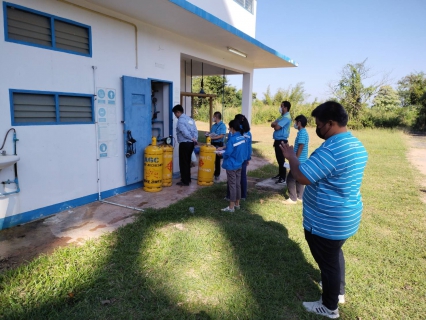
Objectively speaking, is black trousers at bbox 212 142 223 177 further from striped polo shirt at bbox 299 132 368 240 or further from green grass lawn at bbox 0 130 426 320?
striped polo shirt at bbox 299 132 368 240

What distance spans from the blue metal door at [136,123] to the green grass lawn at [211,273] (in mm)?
1584

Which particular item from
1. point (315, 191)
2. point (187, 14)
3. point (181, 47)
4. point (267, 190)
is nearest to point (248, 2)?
point (181, 47)

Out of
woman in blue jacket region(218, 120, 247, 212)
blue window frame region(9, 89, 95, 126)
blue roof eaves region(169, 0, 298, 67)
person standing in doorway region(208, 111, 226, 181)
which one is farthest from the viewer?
person standing in doorway region(208, 111, 226, 181)

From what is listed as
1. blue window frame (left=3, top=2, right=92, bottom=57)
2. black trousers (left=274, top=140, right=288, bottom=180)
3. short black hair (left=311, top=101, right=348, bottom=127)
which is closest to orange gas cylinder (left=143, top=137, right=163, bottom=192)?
blue window frame (left=3, top=2, right=92, bottom=57)

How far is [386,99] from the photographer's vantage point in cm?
3066

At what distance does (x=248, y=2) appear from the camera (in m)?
9.92

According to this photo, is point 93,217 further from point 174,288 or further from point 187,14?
point 187,14

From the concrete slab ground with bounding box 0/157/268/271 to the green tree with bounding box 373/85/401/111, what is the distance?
90.1 ft

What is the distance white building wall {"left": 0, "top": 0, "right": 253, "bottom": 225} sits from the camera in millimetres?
4039

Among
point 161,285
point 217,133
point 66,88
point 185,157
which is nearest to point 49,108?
point 66,88

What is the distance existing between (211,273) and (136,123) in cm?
376

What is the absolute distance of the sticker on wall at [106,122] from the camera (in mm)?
5250

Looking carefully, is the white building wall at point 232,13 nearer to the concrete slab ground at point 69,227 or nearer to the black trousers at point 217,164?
the black trousers at point 217,164

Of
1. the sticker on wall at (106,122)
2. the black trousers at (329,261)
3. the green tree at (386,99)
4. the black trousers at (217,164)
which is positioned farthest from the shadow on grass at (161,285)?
the green tree at (386,99)
